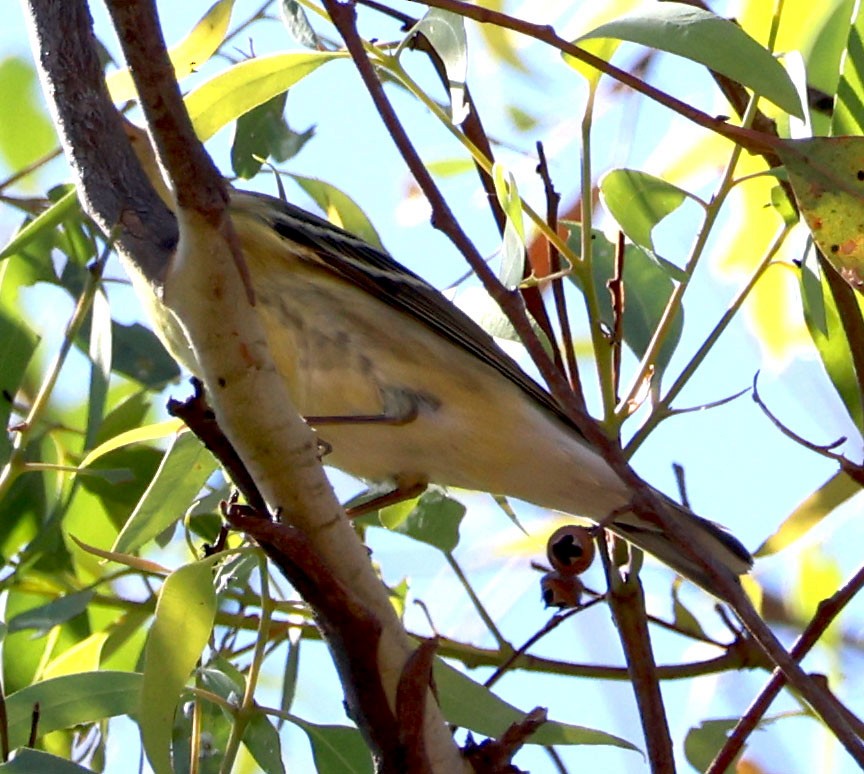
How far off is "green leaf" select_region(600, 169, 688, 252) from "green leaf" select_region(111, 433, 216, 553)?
0.63 metres

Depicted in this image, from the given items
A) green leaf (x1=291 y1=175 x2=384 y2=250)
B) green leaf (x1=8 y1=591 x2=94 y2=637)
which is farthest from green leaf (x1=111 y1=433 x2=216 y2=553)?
green leaf (x1=291 y1=175 x2=384 y2=250)

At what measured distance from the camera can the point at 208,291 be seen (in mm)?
1294

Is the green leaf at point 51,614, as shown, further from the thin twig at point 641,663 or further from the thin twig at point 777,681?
the thin twig at point 777,681

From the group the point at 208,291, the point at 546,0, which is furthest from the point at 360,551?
the point at 546,0

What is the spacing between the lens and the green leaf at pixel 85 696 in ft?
5.45

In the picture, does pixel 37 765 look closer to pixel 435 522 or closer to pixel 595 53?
pixel 435 522

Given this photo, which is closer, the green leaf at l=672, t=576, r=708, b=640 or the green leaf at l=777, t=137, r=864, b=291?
the green leaf at l=777, t=137, r=864, b=291

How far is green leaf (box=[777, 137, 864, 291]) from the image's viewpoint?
1.50 m

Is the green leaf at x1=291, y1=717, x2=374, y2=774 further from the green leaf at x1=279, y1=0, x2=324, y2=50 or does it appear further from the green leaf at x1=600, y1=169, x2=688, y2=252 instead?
the green leaf at x1=279, y1=0, x2=324, y2=50

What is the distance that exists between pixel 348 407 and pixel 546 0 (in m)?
0.68

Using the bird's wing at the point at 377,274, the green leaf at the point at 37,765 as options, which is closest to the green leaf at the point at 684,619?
the bird's wing at the point at 377,274

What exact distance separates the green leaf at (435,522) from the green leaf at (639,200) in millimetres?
659

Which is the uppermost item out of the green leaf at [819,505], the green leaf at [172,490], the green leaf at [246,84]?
the green leaf at [246,84]

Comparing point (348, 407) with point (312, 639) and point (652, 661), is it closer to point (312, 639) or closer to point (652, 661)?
point (312, 639)
